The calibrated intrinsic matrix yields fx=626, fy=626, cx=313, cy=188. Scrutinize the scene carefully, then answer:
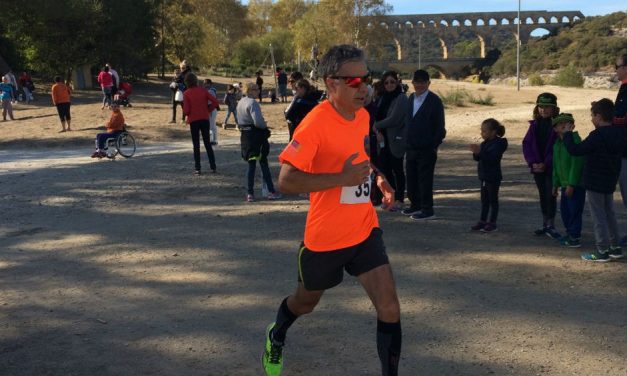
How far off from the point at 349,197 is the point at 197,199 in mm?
6797

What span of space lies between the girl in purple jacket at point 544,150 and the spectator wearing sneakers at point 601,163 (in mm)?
721

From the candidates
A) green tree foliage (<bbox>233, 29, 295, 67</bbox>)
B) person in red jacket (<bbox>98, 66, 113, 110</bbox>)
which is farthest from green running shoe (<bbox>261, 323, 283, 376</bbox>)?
green tree foliage (<bbox>233, 29, 295, 67</bbox>)

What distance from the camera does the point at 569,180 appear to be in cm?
649

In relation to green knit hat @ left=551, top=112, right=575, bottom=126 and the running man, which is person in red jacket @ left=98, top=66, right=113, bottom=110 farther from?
the running man

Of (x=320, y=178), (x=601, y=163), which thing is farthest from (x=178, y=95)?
(x=320, y=178)

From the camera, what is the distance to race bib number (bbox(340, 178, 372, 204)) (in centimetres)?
357

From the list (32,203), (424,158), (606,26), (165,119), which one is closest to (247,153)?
(424,158)

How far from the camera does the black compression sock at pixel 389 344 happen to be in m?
3.56

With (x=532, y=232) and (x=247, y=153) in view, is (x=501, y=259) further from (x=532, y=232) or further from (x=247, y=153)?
(x=247, y=153)

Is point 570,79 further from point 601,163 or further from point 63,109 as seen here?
point 601,163

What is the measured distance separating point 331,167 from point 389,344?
106cm

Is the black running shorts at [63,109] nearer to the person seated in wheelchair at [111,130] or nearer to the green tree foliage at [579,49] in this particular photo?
the person seated in wheelchair at [111,130]

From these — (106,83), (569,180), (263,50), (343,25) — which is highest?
(343,25)

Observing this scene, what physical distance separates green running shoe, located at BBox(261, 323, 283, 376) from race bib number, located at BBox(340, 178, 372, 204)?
1084mm
